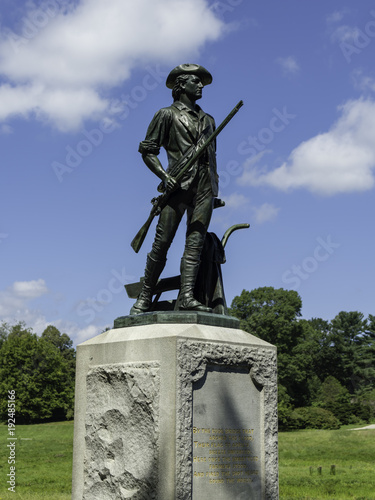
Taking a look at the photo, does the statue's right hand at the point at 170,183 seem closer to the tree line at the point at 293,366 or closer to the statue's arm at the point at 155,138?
the statue's arm at the point at 155,138

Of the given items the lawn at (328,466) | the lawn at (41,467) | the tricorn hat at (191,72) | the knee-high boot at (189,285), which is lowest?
the lawn at (328,466)

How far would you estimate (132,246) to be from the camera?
698cm

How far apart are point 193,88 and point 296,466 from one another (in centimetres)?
1698

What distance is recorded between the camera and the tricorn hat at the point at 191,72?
6769 mm

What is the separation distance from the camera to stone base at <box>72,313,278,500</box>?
5352 millimetres

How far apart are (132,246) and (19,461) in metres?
15.7

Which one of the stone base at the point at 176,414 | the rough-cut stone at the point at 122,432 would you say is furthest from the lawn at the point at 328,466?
the rough-cut stone at the point at 122,432

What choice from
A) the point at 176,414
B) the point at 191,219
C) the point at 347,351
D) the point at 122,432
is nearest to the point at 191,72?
the point at 191,219

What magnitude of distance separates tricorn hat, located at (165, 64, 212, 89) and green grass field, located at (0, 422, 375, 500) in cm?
912

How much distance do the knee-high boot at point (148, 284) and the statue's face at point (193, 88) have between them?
1.87 meters

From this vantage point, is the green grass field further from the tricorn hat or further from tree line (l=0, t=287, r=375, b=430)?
tree line (l=0, t=287, r=375, b=430)

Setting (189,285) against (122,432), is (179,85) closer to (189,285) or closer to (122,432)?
(189,285)

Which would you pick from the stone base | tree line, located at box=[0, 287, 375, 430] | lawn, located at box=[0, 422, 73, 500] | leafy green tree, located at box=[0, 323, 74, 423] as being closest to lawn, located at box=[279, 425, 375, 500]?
lawn, located at box=[0, 422, 73, 500]

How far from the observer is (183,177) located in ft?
21.1
